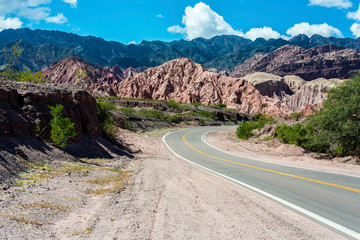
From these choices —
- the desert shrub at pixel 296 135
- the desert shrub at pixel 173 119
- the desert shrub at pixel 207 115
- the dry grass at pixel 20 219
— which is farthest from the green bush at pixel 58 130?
the desert shrub at pixel 207 115

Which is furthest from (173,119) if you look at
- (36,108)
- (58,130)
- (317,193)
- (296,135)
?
(317,193)

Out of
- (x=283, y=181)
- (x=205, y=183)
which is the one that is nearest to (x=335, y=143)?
(x=283, y=181)

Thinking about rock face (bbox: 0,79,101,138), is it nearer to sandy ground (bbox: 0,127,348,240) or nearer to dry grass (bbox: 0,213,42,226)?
sandy ground (bbox: 0,127,348,240)

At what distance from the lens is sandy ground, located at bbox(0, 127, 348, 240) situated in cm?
338

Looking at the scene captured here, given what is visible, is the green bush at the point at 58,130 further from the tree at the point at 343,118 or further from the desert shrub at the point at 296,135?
the desert shrub at the point at 296,135

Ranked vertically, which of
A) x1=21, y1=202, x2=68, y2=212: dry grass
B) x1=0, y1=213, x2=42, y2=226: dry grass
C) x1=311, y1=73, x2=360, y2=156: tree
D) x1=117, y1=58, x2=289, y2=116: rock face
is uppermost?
x1=117, y1=58, x2=289, y2=116: rock face

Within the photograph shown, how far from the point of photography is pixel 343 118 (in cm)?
1347

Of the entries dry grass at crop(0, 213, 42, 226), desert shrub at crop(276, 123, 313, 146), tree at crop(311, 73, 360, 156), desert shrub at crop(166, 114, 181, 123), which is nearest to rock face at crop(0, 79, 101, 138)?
dry grass at crop(0, 213, 42, 226)

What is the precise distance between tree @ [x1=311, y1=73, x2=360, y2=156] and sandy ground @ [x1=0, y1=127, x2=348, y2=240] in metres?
10.6

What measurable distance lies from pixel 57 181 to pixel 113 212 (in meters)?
2.52

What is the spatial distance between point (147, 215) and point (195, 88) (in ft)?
283

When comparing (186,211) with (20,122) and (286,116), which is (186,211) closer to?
(20,122)

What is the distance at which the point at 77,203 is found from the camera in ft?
15.2

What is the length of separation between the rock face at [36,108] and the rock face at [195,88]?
237ft
